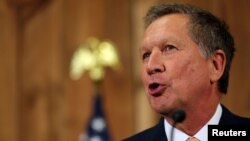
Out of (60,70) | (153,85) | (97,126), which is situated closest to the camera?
(153,85)

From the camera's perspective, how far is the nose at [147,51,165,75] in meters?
1.31

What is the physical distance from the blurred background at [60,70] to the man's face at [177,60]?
728mm

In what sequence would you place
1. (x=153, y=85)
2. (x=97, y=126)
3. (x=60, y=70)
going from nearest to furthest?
1. (x=153, y=85)
2. (x=97, y=126)
3. (x=60, y=70)

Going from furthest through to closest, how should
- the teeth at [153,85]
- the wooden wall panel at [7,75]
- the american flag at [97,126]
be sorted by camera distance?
the wooden wall panel at [7,75]
the american flag at [97,126]
the teeth at [153,85]

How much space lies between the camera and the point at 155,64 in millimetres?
1324

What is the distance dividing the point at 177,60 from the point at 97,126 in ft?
2.49

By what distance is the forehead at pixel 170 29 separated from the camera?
135 centimetres

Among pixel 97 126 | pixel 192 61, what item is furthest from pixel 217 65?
pixel 97 126

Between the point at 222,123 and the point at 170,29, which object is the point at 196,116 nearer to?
the point at 222,123

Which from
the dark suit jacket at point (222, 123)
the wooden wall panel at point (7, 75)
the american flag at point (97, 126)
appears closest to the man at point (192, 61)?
the dark suit jacket at point (222, 123)

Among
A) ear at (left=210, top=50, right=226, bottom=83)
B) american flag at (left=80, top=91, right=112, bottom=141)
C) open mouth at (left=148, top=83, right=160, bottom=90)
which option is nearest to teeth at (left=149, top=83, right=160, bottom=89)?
open mouth at (left=148, top=83, right=160, bottom=90)

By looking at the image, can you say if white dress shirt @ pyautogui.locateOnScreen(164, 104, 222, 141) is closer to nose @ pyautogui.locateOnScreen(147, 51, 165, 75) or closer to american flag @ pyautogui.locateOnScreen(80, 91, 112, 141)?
nose @ pyautogui.locateOnScreen(147, 51, 165, 75)

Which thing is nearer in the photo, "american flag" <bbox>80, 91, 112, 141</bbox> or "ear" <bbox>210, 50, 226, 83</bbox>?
"ear" <bbox>210, 50, 226, 83</bbox>

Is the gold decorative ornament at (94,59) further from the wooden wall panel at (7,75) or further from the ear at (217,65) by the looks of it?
the ear at (217,65)
